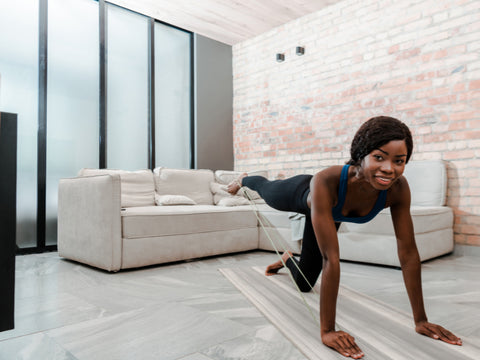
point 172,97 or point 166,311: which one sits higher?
point 172,97

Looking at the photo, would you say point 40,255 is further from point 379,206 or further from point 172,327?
point 379,206

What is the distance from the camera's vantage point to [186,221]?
2.72 metres

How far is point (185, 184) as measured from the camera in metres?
3.67

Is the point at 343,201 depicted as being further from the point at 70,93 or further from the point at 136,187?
the point at 70,93

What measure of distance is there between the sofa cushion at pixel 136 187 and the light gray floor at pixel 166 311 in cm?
76

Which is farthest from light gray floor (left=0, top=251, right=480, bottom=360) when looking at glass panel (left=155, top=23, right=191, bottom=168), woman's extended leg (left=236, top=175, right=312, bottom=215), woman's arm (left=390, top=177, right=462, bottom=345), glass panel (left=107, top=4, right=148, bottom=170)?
glass panel (left=155, top=23, right=191, bottom=168)

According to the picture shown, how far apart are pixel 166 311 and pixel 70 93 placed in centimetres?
276

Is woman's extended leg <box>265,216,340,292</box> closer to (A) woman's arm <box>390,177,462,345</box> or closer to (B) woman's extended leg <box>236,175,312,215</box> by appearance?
(B) woman's extended leg <box>236,175,312,215</box>

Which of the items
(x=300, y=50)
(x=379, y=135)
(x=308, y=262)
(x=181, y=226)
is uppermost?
(x=300, y=50)

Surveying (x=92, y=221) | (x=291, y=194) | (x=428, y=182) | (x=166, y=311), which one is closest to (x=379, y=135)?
(x=291, y=194)

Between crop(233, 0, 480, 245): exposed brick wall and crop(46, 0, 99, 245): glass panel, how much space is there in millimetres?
1896

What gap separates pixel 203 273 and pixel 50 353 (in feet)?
4.10

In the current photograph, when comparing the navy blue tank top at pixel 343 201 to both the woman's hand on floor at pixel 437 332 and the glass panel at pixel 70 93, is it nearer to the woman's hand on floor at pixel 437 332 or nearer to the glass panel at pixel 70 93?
the woman's hand on floor at pixel 437 332

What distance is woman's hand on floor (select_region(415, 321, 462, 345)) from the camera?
124 cm
